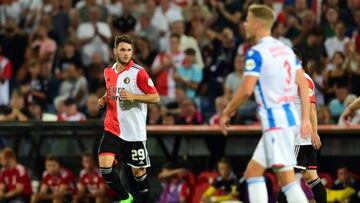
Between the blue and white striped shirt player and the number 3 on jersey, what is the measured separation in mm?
3653

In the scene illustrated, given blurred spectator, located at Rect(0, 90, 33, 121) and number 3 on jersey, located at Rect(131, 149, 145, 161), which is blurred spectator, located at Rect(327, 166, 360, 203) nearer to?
number 3 on jersey, located at Rect(131, 149, 145, 161)

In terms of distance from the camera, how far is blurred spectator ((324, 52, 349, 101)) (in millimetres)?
18125

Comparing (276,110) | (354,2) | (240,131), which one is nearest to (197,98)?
(240,131)

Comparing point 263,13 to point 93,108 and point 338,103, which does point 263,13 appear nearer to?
point 338,103

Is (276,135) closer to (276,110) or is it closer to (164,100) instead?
(276,110)

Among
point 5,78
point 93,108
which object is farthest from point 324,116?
point 5,78

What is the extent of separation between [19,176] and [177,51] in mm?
4062

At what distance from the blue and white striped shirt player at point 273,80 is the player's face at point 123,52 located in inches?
135

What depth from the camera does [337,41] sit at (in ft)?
63.5

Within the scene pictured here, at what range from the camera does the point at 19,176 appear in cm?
1852

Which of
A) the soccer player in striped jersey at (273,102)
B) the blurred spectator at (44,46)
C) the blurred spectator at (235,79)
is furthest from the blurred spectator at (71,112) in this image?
the soccer player in striped jersey at (273,102)

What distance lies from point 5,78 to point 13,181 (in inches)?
133

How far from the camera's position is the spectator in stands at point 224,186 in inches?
661

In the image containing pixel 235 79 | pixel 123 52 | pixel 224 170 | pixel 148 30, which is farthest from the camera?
pixel 148 30
